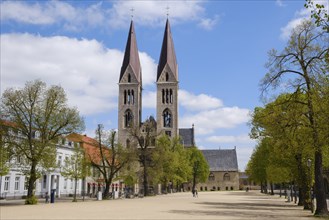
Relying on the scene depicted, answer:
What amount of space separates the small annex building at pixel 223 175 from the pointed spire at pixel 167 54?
49099 millimetres

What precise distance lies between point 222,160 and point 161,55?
5431 centimetres

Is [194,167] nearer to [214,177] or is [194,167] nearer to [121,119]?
[121,119]

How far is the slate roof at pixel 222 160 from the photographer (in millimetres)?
145250

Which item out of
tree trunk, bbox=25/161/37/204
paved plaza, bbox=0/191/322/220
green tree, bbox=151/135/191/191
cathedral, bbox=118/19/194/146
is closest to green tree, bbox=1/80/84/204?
tree trunk, bbox=25/161/37/204

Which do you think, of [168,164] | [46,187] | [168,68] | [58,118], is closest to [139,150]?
[168,164]

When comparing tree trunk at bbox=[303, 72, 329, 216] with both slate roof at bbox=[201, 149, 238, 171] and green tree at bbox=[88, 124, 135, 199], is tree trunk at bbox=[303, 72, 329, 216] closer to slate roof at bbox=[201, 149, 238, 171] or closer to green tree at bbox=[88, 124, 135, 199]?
green tree at bbox=[88, 124, 135, 199]

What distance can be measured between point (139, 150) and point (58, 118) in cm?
2644

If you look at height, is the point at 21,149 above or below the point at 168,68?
below

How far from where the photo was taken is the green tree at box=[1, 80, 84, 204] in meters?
40.6

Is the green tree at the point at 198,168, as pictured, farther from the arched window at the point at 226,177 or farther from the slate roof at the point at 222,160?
the slate roof at the point at 222,160

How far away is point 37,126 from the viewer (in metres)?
42.1

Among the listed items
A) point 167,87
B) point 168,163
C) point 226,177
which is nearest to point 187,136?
point 226,177

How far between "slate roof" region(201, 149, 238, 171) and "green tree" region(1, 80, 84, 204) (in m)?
108

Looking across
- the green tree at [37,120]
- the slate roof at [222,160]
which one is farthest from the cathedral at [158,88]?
the green tree at [37,120]
